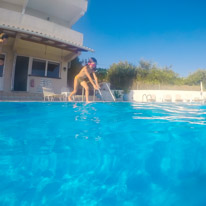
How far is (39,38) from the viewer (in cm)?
861

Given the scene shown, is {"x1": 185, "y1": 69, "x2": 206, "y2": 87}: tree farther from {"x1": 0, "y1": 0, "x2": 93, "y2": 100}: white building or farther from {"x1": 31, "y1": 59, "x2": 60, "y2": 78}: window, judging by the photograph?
{"x1": 31, "y1": 59, "x2": 60, "y2": 78}: window

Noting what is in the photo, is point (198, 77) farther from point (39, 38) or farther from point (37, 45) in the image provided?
point (39, 38)

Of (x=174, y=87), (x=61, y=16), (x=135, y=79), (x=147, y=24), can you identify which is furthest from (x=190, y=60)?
(x=61, y=16)

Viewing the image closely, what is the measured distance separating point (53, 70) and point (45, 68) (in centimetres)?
61

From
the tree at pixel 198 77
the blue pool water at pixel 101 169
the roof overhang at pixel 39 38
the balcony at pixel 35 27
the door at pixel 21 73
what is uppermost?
the tree at pixel 198 77

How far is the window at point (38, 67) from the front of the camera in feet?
32.6

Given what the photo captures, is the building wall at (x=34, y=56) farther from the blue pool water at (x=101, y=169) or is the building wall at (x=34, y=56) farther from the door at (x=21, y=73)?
the blue pool water at (x=101, y=169)

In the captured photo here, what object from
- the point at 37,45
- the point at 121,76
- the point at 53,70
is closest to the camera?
the point at 37,45

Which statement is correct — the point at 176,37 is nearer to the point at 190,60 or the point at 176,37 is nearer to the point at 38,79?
the point at 190,60

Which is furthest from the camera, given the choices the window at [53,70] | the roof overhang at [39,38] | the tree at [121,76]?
the tree at [121,76]

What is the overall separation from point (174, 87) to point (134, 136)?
1624 centimetres

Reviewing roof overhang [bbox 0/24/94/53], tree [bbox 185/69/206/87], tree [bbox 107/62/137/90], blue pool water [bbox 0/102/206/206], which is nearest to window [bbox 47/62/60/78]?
roof overhang [bbox 0/24/94/53]

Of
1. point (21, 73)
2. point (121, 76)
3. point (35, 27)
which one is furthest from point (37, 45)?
point (121, 76)

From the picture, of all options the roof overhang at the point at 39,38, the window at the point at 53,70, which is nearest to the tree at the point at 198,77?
the roof overhang at the point at 39,38
